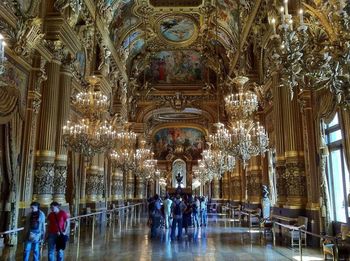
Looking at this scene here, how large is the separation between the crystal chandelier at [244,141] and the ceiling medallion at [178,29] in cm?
1174

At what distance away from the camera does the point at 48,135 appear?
1038 centimetres

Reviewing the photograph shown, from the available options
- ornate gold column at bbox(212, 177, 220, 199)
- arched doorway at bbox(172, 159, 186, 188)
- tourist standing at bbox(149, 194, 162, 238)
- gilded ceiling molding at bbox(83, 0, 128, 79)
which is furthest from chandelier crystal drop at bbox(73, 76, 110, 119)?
arched doorway at bbox(172, 159, 186, 188)

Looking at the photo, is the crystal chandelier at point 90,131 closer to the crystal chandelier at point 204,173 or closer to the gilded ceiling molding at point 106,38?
the gilded ceiling molding at point 106,38

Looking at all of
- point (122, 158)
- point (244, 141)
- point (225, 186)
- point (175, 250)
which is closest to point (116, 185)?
point (122, 158)

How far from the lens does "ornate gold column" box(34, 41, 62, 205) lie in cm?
990

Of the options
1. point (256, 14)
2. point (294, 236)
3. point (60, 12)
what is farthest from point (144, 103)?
point (294, 236)

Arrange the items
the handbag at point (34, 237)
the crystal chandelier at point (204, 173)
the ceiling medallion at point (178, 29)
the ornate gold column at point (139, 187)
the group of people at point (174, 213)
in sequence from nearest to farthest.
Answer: the handbag at point (34, 237), the group of people at point (174, 213), the ceiling medallion at point (178, 29), the crystal chandelier at point (204, 173), the ornate gold column at point (139, 187)

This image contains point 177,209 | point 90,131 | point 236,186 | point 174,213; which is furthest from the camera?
point 236,186

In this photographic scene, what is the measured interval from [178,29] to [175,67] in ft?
14.9

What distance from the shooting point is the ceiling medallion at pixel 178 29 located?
1973cm

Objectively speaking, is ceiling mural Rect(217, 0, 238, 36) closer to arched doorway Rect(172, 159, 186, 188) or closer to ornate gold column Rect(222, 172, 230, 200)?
ornate gold column Rect(222, 172, 230, 200)

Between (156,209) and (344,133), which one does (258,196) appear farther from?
(344,133)

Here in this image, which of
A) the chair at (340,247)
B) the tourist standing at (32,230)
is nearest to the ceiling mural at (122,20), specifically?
the tourist standing at (32,230)

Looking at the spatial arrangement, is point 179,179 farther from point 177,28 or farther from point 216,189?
point 177,28
